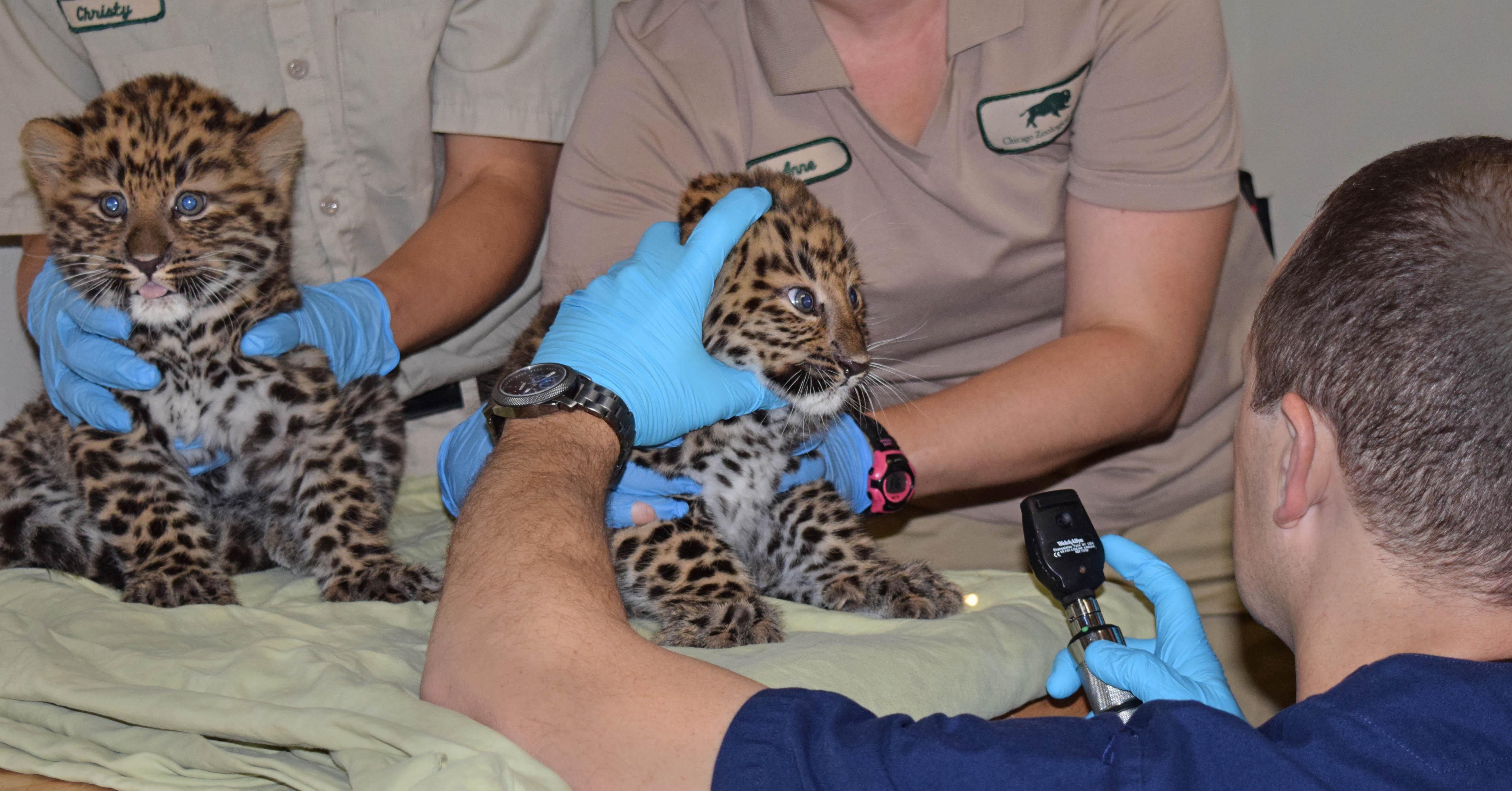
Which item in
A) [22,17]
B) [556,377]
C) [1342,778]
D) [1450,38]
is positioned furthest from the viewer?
[1450,38]

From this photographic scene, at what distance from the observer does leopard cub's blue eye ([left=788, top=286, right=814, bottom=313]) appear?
2064 mm

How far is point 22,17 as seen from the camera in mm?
2641

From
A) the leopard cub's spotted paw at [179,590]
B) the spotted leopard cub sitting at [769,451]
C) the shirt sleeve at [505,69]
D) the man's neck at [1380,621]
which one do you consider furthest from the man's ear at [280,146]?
the man's neck at [1380,621]

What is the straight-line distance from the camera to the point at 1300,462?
4.22 feet

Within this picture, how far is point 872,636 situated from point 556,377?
2.39 feet

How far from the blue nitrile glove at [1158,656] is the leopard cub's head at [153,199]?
6.03 ft

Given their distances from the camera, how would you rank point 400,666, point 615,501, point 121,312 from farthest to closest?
point 121,312 < point 615,501 < point 400,666

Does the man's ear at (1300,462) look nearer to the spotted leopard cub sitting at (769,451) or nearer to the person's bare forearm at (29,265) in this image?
the spotted leopard cub sitting at (769,451)

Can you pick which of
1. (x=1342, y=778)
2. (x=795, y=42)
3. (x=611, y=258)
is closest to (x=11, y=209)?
(x=611, y=258)

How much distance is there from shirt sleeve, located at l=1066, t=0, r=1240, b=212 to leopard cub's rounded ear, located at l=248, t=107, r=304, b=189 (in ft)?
5.88

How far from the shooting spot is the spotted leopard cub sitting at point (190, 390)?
7.14ft

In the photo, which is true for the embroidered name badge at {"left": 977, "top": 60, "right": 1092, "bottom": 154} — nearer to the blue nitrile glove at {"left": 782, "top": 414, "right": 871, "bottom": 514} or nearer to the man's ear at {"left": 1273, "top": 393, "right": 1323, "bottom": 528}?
the blue nitrile glove at {"left": 782, "top": 414, "right": 871, "bottom": 514}

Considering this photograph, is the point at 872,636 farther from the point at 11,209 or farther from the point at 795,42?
the point at 11,209

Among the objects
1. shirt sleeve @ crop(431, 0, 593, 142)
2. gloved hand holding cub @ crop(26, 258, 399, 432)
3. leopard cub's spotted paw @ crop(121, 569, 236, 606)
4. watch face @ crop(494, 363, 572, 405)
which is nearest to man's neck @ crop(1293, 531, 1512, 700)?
watch face @ crop(494, 363, 572, 405)
